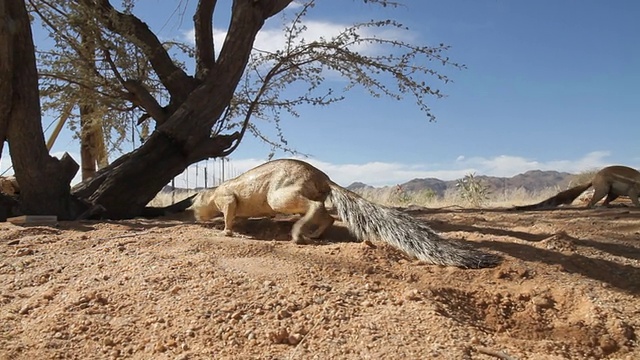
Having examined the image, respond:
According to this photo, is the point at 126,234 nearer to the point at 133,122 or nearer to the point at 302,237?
the point at 302,237

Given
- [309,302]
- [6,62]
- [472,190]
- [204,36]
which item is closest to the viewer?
[309,302]

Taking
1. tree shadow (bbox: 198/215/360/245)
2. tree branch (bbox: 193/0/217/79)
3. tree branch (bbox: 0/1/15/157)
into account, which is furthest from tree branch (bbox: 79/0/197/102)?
tree shadow (bbox: 198/215/360/245)

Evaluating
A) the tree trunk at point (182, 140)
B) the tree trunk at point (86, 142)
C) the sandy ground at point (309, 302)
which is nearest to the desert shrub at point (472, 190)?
the tree trunk at point (182, 140)

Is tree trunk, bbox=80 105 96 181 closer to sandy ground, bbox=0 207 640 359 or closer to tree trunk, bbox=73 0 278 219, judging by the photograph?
tree trunk, bbox=73 0 278 219

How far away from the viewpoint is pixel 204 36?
8789 millimetres

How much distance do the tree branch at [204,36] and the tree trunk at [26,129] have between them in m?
2.51

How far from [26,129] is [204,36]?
10.1 feet

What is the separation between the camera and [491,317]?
3.10m

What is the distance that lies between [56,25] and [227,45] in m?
2.40

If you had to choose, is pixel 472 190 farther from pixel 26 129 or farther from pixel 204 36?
pixel 26 129

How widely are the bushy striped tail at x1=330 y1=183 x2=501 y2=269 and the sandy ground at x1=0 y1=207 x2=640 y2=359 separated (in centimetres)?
10

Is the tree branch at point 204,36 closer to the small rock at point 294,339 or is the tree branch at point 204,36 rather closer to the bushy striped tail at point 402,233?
the bushy striped tail at point 402,233

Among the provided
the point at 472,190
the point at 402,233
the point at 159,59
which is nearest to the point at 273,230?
the point at 402,233

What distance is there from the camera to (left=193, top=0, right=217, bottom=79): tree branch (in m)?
8.73
